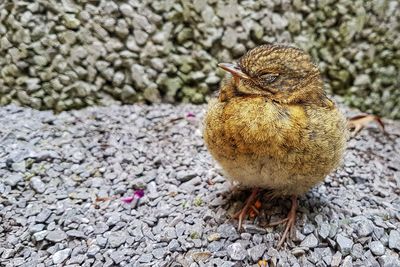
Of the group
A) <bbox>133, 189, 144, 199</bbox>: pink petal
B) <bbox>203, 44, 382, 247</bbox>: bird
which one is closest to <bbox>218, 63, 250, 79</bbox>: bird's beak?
<bbox>203, 44, 382, 247</bbox>: bird

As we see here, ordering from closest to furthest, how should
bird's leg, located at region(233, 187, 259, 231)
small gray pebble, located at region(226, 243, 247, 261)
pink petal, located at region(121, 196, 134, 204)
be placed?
small gray pebble, located at region(226, 243, 247, 261)
bird's leg, located at region(233, 187, 259, 231)
pink petal, located at region(121, 196, 134, 204)

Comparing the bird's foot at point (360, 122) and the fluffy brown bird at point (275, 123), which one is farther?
the bird's foot at point (360, 122)

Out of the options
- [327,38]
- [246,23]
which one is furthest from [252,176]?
[327,38]

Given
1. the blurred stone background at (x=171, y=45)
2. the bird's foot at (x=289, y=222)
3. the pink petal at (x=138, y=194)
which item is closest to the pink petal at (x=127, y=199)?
the pink petal at (x=138, y=194)

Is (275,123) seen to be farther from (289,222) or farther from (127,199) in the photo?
(127,199)

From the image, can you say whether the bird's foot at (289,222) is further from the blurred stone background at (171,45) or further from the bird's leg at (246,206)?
the blurred stone background at (171,45)

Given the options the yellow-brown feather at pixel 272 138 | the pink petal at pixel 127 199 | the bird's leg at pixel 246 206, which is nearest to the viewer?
the yellow-brown feather at pixel 272 138

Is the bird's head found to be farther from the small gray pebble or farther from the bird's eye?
the small gray pebble

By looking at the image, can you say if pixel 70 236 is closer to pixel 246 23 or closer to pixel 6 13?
pixel 6 13
